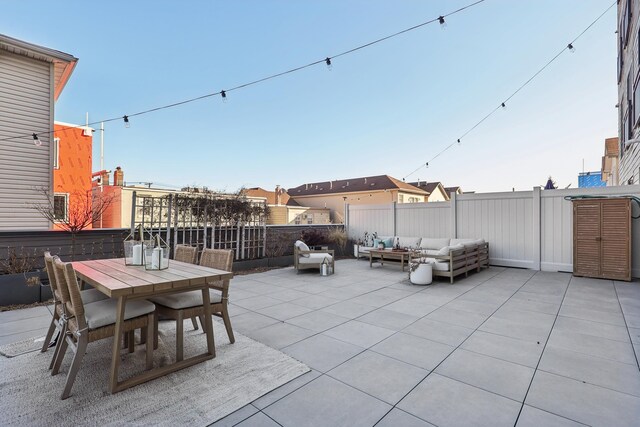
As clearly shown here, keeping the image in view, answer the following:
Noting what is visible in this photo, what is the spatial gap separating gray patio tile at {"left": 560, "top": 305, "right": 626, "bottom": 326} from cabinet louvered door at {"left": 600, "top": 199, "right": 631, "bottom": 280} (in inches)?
100

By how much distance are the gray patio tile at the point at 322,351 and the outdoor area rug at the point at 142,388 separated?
106 millimetres

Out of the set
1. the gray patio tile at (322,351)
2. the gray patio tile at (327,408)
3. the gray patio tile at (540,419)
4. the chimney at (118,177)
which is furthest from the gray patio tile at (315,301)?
the chimney at (118,177)

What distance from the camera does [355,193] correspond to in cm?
2228

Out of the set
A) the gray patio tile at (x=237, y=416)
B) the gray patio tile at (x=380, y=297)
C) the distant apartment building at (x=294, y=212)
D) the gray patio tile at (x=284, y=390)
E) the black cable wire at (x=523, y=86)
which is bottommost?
the gray patio tile at (x=380, y=297)

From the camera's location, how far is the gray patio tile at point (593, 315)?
3551mm

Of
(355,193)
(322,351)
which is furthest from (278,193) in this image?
(322,351)

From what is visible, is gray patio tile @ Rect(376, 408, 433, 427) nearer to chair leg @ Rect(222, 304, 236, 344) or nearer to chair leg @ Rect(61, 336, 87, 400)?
chair leg @ Rect(222, 304, 236, 344)

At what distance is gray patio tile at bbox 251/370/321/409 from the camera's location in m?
1.96

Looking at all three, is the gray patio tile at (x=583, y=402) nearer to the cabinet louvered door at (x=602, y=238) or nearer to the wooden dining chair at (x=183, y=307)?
the wooden dining chair at (x=183, y=307)

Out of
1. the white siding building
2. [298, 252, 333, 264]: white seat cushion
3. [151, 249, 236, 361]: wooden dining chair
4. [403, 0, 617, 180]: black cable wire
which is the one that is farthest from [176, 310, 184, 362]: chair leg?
[403, 0, 617, 180]: black cable wire

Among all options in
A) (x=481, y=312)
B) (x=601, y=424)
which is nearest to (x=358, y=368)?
(x=601, y=424)

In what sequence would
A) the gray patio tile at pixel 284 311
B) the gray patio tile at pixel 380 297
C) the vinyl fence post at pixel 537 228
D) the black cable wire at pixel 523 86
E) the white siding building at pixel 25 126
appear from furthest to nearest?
the vinyl fence post at pixel 537 228
the white siding building at pixel 25 126
the black cable wire at pixel 523 86
the gray patio tile at pixel 380 297
the gray patio tile at pixel 284 311

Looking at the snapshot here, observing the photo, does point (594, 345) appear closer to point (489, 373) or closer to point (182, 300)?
point (489, 373)

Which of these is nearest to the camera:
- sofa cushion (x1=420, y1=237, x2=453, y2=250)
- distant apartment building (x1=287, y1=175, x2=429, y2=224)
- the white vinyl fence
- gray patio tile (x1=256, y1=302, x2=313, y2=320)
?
gray patio tile (x1=256, y1=302, x2=313, y2=320)
